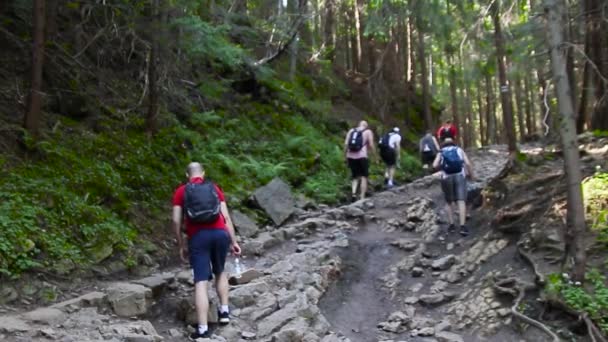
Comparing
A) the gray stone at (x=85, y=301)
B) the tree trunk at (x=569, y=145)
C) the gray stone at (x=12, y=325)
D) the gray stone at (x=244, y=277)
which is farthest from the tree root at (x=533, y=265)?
the gray stone at (x=12, y=325)

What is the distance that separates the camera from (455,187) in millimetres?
11273

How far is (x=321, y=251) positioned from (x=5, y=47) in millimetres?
6669

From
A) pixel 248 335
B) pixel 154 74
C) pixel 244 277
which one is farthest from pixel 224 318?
pixel 154 74

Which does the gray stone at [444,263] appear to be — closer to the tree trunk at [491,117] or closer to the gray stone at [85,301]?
the gray stone at [85,301]

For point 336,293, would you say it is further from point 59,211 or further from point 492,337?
point 59,211

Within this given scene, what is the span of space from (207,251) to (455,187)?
21.0 feet

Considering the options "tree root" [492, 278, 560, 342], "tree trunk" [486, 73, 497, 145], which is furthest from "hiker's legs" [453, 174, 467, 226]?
"tree trunk" [486, 73, 497, 145]

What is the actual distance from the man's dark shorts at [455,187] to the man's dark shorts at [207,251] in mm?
6141

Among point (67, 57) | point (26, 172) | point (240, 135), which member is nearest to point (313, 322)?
point (26, 172)

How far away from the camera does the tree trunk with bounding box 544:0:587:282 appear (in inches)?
298

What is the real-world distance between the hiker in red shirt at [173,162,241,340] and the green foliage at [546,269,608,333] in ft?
14.4

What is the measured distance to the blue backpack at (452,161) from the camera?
11.2 meters

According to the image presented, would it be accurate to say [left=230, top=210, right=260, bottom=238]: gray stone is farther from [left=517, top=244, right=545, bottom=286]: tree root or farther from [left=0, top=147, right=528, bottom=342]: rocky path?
[left=517, top=244, right=545, bottom=286]: tree root

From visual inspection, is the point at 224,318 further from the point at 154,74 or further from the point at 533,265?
the point at 154,74
